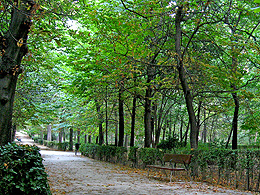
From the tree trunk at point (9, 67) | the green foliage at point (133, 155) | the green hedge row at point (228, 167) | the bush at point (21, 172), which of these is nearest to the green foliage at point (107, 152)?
the green foliage at point (133, 155)

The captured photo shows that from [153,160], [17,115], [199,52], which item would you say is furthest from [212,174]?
[17,115]

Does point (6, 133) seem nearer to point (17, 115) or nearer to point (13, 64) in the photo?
point (13, 64)

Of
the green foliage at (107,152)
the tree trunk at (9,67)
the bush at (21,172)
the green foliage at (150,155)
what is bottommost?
the green foliage at (107,152)

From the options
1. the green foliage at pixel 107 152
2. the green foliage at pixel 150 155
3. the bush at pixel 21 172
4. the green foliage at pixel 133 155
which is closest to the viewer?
the bush at pixel 21 172

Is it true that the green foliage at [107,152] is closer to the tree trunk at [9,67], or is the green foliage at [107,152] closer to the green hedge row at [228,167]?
the green hedge row at [228,167]

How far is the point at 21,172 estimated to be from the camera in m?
5.02

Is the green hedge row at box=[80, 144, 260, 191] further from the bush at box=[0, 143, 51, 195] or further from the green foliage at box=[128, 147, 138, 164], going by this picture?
the bush at box=[0, 143, 51, 195]

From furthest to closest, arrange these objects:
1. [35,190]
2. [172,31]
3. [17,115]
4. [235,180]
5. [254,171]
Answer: [17,115] → [172,31] → [235,180] → [254,171] → [35,190]

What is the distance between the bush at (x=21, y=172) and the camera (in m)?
4.79

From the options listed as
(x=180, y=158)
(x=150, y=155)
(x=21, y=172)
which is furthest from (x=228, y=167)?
(x=21, y=172)

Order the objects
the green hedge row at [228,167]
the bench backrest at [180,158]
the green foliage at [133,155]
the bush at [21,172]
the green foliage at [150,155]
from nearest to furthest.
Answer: the bush at [21,172]
the green hedge row at [228,167]
the bench backrest at [180,158]
the green foliage at [150,155]
the green foliage at [133,155]

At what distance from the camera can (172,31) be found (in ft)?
40.1

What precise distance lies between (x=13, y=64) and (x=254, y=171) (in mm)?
7261

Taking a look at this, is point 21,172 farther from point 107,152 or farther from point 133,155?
point 107,152
